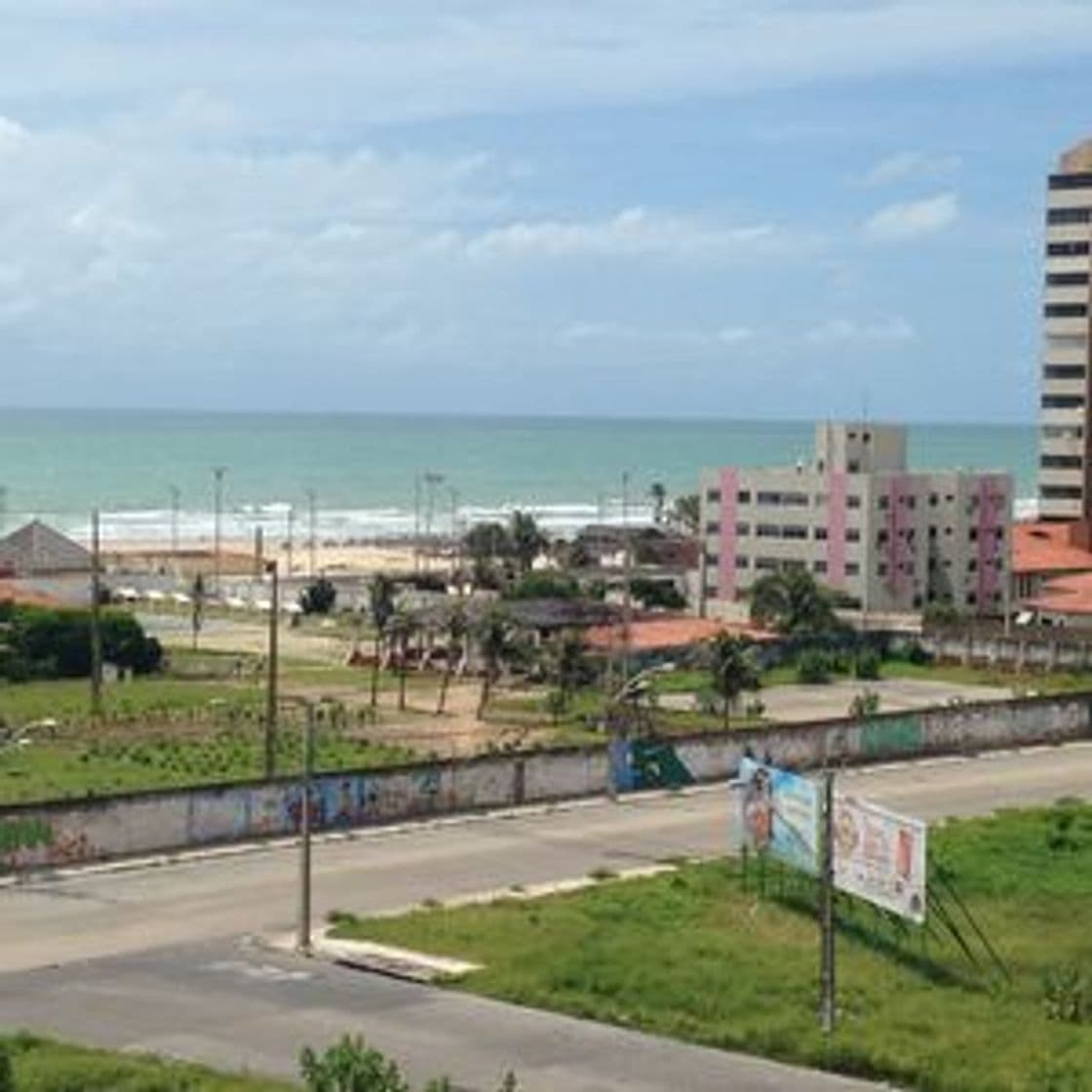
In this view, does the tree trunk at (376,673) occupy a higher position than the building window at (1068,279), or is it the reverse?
the building window at (1068,279)

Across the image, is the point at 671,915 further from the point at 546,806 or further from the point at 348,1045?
the point at 348,1045

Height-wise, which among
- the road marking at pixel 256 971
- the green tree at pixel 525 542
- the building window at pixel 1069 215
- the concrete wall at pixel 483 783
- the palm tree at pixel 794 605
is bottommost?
the road marking at pixel 256 971

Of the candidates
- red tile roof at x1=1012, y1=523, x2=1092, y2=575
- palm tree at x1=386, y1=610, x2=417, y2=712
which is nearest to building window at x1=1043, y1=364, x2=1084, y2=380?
red tile roof at x1=1012, y1=523, x2=1092, y2=575

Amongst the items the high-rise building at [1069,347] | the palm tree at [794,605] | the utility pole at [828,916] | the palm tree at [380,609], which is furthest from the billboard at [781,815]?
the high-rise building at [1069,347]

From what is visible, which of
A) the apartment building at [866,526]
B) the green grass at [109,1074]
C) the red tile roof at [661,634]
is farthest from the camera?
the apartment building at [866,526]

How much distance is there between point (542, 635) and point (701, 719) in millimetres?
17983

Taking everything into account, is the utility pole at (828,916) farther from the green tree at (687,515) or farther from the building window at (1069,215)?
the green tree at (687,515)

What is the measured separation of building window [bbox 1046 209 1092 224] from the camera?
13850 cm

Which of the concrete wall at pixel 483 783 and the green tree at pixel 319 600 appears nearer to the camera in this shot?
the concrete wall at pixel 483 783

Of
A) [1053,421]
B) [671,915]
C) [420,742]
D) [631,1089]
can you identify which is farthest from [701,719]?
[1053,421]

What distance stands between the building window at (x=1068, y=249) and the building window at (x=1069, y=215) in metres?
1.28

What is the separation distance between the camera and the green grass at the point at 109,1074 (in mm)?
27391

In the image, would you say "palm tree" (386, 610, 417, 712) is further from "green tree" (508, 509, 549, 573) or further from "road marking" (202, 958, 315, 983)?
"road marking" (202, 958, 315, 983)

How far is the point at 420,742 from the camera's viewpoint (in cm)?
6950
